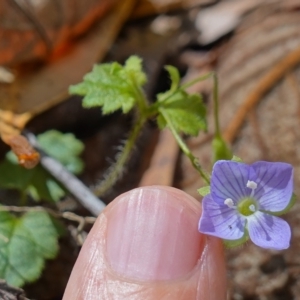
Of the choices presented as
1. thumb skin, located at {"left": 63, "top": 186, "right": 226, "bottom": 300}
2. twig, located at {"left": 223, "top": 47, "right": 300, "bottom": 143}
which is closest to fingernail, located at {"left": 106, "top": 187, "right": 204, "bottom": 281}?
thumb skin, located at {"left": 63, "top": 186, "right": 226, "bottom": 300}

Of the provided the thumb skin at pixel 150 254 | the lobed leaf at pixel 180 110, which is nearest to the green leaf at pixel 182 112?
the lobed leaf at pixel 180 110

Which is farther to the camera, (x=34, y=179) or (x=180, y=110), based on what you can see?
(x=34, y=179)

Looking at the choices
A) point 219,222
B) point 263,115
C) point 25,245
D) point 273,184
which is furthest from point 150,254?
point 263,115

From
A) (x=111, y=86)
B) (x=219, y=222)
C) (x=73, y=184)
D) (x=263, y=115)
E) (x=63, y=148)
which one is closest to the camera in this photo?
(x=219, y=222)

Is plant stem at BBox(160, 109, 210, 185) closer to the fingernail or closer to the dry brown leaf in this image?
the fingernail

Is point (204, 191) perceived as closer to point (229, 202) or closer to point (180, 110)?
point (229, 202)

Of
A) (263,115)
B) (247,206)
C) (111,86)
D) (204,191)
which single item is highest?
(111,86)

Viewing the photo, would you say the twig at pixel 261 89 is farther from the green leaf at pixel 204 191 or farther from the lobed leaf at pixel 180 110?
the green leaf at pixel 204 191
